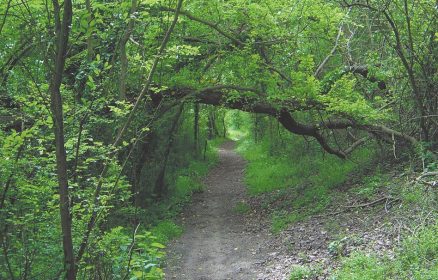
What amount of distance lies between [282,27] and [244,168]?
1119cm

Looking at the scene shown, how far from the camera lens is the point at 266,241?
33.3 ft

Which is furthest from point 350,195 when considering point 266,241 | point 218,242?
point 218,242

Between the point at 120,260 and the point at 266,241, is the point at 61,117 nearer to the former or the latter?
the point at 120,260

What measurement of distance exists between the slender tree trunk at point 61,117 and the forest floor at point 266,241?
4.44 m

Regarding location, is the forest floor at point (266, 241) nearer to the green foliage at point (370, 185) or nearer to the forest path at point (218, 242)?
the forest path at point (218, 242)

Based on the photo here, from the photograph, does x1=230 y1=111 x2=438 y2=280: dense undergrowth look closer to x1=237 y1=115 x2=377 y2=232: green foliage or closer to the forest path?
x1=237 y1=115 x2=377 y2=232: green foliage

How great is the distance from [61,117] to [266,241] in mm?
7512

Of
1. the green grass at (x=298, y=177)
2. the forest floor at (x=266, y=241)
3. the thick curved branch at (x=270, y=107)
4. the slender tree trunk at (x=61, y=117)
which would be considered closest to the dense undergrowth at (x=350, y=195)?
the green grass at (x=298, y=177)

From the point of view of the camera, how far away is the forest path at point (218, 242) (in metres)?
8.73

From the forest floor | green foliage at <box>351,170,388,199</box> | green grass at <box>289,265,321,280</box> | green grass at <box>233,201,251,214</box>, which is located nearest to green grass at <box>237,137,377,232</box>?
green foliage at <box>351,170,388,199</box>

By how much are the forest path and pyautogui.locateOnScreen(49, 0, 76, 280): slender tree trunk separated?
5035mm

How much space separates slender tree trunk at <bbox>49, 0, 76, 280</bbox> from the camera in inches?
129

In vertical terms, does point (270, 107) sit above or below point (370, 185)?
above

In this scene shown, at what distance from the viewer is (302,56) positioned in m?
10.5
